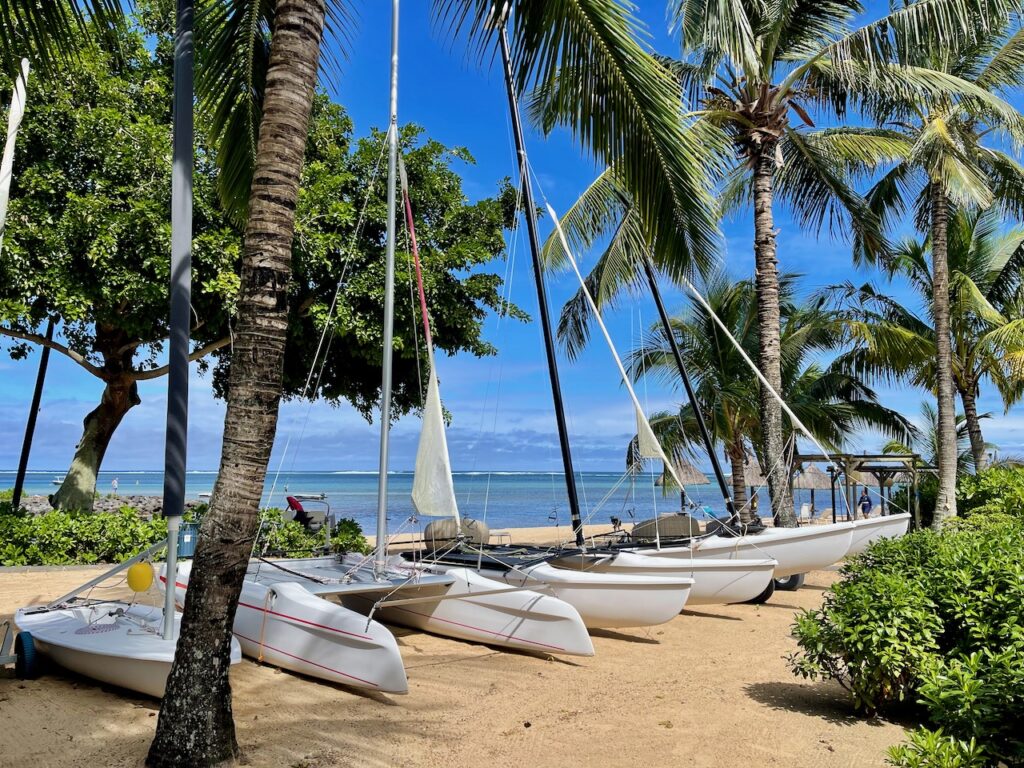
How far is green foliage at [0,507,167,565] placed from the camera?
39.8ft

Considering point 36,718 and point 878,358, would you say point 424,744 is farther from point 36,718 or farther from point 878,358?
point 878,358

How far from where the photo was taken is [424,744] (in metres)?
5.27

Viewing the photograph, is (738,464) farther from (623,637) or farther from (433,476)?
(433,476)

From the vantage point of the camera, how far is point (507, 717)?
5.94 metres

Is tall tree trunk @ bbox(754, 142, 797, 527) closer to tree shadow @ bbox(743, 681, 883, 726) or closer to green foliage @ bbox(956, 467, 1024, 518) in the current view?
green foliage @ bbox(956, 467, 1024, 518)

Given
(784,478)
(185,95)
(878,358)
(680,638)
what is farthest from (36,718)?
(878,358)

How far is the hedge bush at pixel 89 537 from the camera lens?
1215 centimetres

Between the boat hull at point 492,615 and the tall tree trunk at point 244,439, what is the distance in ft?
9.57

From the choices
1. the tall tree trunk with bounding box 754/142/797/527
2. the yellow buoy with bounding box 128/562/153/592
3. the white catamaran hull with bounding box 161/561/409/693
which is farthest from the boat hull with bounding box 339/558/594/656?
the tall tree trunk with bounding box 754/142/797/527

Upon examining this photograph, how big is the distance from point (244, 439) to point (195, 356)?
35.7ft

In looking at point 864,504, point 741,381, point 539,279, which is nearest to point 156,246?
point 539,279

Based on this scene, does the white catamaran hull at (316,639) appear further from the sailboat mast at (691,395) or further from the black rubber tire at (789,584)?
the black rubber tire at (789,584)

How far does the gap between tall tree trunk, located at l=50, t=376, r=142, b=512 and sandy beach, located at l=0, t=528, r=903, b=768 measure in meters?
9.15

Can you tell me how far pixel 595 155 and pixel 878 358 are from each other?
17.5 meters
